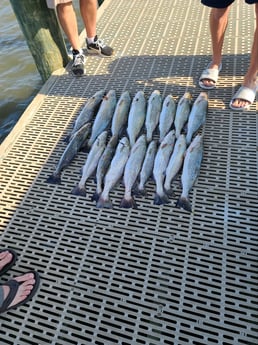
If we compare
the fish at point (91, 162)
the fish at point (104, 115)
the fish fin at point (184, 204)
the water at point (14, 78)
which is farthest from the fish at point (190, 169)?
the water at point (14, 78)

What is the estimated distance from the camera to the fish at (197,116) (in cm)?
327

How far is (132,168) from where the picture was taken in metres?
3.03

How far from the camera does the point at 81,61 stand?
435cm

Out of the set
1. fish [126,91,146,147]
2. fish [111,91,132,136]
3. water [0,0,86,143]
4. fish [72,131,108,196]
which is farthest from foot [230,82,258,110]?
water [0,0,86,143]

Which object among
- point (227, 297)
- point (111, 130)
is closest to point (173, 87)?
point (111, 130)

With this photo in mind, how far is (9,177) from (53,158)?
45cm

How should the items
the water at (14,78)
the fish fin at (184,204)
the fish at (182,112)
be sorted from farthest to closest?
the water at (14,78)
the fish at (182,112)
the fish fin at (184,204)

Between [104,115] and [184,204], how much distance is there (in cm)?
139

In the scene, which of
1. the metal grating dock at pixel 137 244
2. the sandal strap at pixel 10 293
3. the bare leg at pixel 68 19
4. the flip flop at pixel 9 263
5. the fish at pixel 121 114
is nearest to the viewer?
the metal grating dock at pixel 137 244

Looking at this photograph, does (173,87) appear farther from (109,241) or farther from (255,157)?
(109,241)

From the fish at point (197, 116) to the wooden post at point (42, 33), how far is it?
2.13 meters

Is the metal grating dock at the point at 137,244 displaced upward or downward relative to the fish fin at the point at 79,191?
downward

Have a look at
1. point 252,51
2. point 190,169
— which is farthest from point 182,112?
point 252,51

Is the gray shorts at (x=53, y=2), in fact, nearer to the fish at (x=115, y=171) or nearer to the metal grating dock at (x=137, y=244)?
the metal grating dock at (x=137, y=244)
